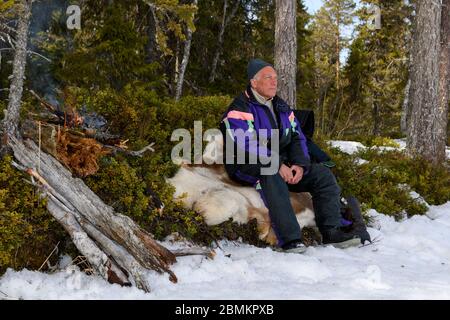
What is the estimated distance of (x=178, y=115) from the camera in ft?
20.7

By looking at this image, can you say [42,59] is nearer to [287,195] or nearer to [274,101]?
[274,101]

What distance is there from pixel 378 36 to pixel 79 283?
2581 cm

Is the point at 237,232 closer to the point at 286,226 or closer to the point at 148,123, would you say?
the point at 286,226

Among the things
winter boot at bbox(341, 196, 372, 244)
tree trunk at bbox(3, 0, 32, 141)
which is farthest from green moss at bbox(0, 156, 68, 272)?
winter boot at bbox(341, 196, 372, 244)

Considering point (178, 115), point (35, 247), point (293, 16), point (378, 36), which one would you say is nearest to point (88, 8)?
point (293, 16)

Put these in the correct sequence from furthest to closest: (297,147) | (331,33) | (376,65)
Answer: (331,33)
(376,65)
(297,147)

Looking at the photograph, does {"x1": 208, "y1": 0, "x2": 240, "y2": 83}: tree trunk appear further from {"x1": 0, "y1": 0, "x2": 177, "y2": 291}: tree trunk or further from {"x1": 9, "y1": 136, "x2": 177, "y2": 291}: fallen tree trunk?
{"x1": 9, "y1": 136, "x2": 177, "y2": 291}: fallen tree trunk

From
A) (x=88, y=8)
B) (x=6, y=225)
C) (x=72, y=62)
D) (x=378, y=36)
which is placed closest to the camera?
(x=6, y=225)

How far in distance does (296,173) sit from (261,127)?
64cm

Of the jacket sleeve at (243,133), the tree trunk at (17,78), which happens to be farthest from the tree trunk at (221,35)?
the tree trunk at (17,78)

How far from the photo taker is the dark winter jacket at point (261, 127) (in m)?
5.00

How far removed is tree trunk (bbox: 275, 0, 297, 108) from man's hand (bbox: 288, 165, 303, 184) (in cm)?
449

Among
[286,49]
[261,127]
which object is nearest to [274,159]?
[261,127]

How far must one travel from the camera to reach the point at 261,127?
17.1 ft
